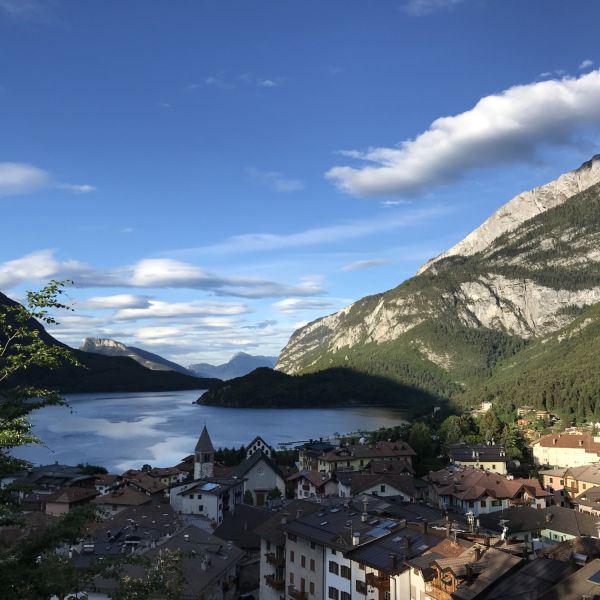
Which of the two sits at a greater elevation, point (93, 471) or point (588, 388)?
point (588, 388)

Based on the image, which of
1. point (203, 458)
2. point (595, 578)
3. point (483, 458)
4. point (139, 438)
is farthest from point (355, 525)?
point (139, 438)

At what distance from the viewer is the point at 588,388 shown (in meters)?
130

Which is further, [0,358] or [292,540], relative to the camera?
[292,540]

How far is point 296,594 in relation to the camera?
117 feet

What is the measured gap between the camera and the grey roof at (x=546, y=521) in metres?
50.6

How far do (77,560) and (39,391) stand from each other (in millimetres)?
31765

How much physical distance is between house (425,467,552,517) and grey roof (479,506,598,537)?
7.89m

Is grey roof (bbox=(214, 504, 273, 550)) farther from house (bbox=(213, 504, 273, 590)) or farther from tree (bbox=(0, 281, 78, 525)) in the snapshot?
tree (bbox=(0, 281, 78, 525))

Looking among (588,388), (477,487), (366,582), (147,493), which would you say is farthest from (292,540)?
(588,388)

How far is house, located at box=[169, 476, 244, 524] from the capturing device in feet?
216

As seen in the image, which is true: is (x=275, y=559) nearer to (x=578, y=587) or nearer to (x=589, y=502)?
(x=578, y=587)

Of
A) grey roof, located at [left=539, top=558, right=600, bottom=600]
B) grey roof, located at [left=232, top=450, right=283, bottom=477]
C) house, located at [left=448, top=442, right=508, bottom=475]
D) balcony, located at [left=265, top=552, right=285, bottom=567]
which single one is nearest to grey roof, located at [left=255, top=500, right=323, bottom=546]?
balcony, located at [left=265, top=552, right=285, bottom=567]

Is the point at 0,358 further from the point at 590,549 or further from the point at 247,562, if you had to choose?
the point at 247,562

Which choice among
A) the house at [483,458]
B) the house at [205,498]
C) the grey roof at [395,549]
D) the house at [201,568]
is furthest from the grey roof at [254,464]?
the grey roof at [395,549]
